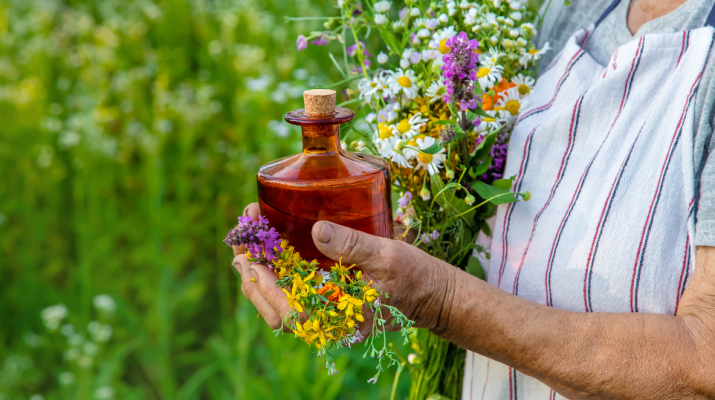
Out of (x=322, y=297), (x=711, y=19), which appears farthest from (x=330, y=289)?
(x=711, y=19)

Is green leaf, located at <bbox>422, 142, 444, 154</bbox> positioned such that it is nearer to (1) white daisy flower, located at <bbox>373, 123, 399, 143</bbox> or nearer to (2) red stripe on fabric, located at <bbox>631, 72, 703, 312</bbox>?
(1) white daisy flower, located at <bbox>373, 123, 399, 143</bbox>

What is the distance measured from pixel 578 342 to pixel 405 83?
42 cm

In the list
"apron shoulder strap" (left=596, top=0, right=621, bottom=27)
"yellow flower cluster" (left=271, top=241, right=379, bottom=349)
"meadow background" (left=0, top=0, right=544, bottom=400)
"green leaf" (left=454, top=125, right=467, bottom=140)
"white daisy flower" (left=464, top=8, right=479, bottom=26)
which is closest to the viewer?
"yellow flower cluster" (left=271, top=241, right=379, bottom=349)

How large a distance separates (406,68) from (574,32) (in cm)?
37

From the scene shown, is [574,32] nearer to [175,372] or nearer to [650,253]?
[650,253]

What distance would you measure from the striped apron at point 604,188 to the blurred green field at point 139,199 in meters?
0.95

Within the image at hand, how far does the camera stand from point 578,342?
0.73m

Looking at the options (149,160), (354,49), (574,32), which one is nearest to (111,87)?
(149,160)

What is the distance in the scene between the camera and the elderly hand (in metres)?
0.65

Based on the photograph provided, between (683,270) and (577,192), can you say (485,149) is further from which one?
(683,270)

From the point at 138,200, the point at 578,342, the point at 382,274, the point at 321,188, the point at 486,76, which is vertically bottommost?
the point at 138,200

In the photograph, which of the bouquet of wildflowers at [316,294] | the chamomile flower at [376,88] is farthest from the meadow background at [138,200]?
the bouquet of wildflowers at [316,294]

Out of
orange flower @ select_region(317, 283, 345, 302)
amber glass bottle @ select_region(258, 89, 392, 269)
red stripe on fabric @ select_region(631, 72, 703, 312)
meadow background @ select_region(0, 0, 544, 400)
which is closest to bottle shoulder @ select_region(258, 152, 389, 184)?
amber glass bottle @ select_region(258, 89, 392, 269)

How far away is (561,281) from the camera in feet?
2.62
